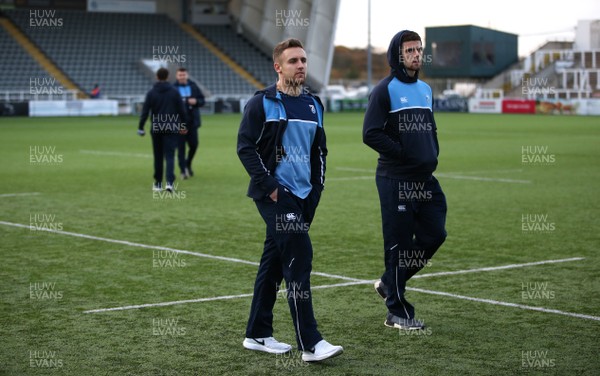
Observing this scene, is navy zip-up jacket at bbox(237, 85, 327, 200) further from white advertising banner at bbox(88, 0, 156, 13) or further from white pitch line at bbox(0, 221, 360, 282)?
white advertising banner at bbox(88, 0, 156, 13)

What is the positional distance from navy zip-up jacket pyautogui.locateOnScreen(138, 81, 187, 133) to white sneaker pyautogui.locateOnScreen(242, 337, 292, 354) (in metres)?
11.3

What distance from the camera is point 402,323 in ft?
25.5

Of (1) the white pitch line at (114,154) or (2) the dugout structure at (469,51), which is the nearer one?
(1) the white pitch line at (114,154)

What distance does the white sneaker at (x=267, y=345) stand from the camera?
710 cm

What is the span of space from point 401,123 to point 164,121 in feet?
35.5

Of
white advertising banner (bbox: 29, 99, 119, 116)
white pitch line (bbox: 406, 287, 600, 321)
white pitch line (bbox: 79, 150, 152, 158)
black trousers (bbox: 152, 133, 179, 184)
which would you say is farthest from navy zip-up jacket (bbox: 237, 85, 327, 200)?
white advertising banner (bbox: 29, 99, 119, 116)

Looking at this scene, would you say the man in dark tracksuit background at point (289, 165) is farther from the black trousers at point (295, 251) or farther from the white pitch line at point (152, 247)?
the white pitch line at point (152, 247)

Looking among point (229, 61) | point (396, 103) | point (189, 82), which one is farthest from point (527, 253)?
point (229, 61)

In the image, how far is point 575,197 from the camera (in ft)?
55.8

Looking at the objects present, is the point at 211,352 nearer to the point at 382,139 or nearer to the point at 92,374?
A: the point at 92,374

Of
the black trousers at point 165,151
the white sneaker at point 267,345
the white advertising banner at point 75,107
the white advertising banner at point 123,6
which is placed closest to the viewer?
the white sneaker at point 267,345

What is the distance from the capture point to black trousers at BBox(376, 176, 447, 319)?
7832mm

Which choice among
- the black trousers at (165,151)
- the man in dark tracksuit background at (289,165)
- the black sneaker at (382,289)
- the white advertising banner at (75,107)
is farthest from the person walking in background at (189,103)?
the white advertising banner at (75,107)

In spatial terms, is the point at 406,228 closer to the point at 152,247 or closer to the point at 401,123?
the point at 401,123
